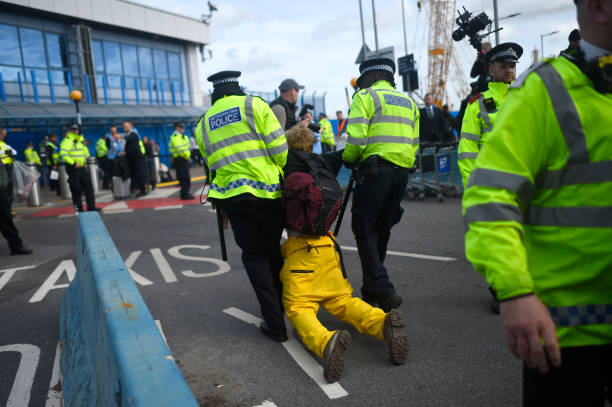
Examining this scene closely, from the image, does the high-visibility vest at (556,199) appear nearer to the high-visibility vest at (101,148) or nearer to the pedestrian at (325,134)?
the pedestrian at (325,134)

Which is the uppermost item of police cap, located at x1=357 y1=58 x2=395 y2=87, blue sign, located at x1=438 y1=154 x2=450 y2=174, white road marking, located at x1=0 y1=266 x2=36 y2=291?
police cap, located at x1=357 y1=58 x2=395 y2=87

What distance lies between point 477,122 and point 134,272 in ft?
14.7

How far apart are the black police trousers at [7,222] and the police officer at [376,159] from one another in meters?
5.70

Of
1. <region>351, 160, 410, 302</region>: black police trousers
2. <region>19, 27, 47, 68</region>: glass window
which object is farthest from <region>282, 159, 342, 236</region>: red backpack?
<region>19, 27, 47, 68</region>: glass window

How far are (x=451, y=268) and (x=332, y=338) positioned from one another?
2.73 m

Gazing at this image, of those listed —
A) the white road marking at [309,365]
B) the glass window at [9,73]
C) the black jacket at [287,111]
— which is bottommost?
the white road marking at [309,365]

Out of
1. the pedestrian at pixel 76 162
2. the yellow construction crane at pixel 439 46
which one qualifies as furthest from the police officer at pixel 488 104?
the yellow construction crane at pixel 439 46

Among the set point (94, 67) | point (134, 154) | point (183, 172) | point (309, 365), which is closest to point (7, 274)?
point (309, 365)

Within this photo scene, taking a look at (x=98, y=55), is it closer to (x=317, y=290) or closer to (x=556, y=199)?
(x=317, y=290)

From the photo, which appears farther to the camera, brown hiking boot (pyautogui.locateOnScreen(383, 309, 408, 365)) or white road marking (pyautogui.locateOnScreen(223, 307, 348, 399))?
brown hiking boot (pyautogui.locateOnScreen(383, 309, 408, 365))

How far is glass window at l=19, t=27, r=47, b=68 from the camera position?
22625 mm

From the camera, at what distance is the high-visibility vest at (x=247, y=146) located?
370 centimetres

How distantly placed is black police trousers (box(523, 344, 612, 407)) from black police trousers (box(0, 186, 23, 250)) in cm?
776

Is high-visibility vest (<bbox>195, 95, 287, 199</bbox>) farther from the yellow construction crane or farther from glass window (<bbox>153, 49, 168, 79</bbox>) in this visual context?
the yellow construction crane
